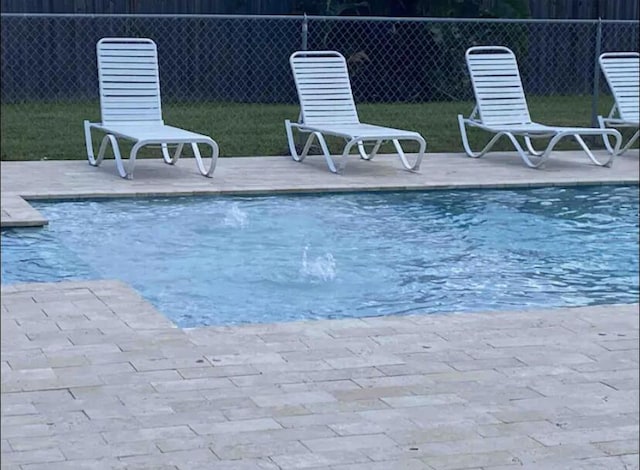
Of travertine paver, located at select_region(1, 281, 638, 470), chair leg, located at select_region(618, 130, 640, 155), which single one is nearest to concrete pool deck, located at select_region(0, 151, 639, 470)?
travertine paver, located at select_region(1, 281, 638, 470)

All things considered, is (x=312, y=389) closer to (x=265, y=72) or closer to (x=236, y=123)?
(x=236, y=123)

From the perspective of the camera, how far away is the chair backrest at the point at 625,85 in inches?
480

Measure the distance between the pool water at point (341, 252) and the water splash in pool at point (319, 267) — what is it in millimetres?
13

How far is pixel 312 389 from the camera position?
175 inches

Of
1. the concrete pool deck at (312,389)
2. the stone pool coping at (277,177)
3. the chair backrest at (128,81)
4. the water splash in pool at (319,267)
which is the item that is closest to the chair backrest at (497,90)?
the stone pool coping at (277,177)

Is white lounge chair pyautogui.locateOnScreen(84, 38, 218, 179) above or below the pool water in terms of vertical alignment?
above

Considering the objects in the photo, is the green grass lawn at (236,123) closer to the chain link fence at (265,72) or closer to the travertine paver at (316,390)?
the chain link fence at (265,72)

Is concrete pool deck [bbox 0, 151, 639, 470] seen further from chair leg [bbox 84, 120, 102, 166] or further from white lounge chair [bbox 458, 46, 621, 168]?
white lounge chair [bbox 458, 46, 621, 168]

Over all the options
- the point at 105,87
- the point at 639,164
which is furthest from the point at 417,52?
the point at 105,87

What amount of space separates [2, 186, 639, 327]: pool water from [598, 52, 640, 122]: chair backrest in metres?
2.37

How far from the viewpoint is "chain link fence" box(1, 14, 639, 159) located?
519 inches

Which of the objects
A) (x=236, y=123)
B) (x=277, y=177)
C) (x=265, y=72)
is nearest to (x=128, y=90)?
(x=277, y=177)

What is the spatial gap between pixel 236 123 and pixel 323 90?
2.80 metres

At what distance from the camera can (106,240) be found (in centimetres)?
779
